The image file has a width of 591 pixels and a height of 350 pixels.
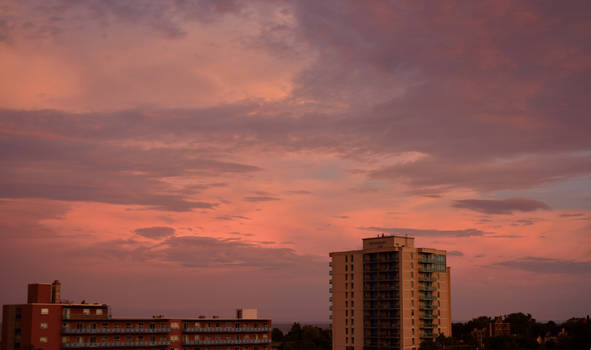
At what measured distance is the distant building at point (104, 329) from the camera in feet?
474

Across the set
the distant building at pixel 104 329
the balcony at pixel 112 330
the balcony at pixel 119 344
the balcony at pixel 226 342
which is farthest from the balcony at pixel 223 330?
the balcony at pixel 119 344

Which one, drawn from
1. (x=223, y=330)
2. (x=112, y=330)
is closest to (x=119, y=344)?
(x=112, y=330)

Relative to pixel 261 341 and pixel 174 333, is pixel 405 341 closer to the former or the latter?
pixel 261 341

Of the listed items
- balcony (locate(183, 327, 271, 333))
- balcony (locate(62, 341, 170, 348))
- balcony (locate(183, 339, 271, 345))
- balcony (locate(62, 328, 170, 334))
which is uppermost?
balcony (locate(62, 328, 170, 334))

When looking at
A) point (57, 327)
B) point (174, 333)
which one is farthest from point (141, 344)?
point (57, 327)

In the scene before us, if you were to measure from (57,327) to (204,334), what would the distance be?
139 feet

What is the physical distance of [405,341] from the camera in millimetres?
191625

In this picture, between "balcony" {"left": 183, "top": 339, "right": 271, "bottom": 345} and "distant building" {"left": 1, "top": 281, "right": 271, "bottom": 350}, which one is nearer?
"distant building" {"left": 1, "top": 281, "right": 271, "bottom": 350}

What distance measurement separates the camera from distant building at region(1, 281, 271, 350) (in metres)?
145

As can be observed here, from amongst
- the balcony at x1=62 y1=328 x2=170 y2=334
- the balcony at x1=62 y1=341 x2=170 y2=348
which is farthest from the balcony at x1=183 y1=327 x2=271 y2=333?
the balcony at x1=62 y1=341 x2=170 y2=348

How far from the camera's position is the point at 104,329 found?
156 m

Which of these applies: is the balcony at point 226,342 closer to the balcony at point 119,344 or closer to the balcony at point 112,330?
the balcony at point 119,344

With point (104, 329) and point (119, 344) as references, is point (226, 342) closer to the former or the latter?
point (119, 344)

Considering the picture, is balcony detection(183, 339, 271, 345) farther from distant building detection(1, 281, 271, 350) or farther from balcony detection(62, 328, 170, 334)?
balcony detection(62, 328, 170, 334)
